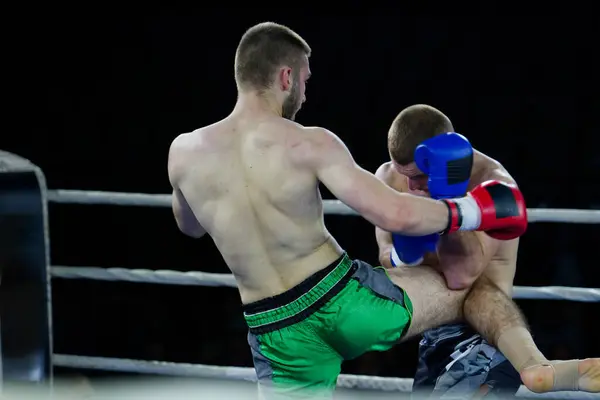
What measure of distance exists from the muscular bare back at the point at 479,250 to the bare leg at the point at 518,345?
0.19 feet

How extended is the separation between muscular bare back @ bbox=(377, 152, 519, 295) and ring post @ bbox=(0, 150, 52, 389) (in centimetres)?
97

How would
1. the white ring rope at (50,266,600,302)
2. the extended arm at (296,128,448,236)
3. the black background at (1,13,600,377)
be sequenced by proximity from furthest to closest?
the black background at (1,13,600,377)
the white ring rope at (50,266,600,302)
the extended arm at (296,128,448,236)

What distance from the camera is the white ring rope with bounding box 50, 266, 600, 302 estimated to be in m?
2.12

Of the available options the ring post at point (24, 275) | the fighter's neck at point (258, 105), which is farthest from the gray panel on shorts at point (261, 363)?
the ring post at point (24, 275)

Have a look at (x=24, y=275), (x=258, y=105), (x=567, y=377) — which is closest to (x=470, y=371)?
(x=567, y=377)

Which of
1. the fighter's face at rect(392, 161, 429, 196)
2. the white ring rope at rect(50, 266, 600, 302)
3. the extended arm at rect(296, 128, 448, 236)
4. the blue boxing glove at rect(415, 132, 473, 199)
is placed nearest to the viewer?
the extended arm at rect(296, 128, 448, 236)

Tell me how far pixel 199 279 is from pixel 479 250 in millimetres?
868

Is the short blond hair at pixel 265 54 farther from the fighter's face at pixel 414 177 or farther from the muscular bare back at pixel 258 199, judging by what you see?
the fighter's face at pixel 414 177

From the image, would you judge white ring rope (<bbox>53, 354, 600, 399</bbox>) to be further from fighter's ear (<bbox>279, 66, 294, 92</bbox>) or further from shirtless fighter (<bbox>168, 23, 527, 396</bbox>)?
fighter's ear (<bbox>279, 66, 294, 92</bbox>)

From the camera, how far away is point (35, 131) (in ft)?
18.4

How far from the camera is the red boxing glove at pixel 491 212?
165 cm

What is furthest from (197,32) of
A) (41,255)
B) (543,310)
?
(41,255)

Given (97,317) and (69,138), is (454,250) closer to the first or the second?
(97,317)

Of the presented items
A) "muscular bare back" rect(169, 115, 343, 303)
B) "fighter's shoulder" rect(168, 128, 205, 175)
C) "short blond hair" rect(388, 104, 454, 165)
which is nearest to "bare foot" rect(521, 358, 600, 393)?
"muscular bare back" rect(169, 115, 343, 303)
